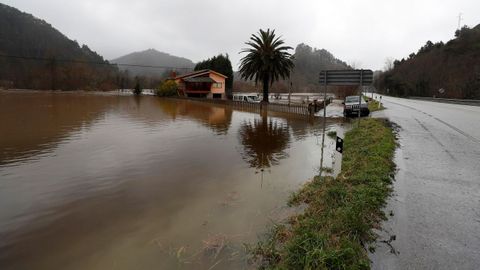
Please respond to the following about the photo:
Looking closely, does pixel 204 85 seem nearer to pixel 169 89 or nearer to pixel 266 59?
pixel 169 89

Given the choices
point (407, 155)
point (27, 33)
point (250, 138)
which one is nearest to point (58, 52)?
point (27, 33)

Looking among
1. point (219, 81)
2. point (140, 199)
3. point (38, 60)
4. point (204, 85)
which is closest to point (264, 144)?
point (140, 199)

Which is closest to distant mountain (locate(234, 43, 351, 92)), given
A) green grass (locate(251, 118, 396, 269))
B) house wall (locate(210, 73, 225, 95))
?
house wall (locate(210, 73, 225, 95))

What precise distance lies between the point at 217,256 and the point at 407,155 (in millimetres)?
8124

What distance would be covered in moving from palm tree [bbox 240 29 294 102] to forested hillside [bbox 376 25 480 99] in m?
34.7

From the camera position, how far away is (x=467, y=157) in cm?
930

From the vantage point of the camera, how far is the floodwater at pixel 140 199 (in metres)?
4.97

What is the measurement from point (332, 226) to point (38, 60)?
143 metres

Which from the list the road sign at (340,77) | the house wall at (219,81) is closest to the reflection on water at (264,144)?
the road sign at (340,77)

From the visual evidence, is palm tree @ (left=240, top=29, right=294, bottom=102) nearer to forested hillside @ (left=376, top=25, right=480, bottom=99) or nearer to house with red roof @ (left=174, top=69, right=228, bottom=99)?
house with red roof @ (left=174, top=69, right=228, bottom=99)

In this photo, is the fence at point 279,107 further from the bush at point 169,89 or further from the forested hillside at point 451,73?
the forested hillside at point 451,73

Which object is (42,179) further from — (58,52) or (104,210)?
(58,52)

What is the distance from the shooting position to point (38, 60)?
4513 inches

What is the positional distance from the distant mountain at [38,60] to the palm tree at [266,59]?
80609 millimetres
